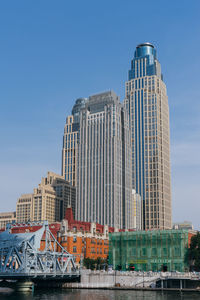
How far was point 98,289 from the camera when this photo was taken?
427 ft

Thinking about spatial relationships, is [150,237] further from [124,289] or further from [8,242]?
[8,242]

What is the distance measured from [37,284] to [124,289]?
108 ft

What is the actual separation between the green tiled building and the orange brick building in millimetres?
16053

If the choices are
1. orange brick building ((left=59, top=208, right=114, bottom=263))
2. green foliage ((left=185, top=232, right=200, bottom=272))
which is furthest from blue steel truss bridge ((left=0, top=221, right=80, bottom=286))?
green foliage ((left=185, top=232, right=200, bottom=272))

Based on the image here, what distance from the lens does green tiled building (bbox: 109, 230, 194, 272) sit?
14612 centimetres

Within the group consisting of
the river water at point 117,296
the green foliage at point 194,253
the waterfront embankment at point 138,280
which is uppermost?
the green foliage at point 194,253

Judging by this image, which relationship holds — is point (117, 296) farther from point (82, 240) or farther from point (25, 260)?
point (82, 240)

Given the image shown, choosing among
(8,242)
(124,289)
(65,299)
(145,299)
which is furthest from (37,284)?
(145,299)

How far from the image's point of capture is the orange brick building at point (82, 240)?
6649 inches

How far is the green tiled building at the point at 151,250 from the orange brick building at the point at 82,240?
16.1 m

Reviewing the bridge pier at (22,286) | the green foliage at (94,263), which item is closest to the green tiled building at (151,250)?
the green foliage at (94,263)

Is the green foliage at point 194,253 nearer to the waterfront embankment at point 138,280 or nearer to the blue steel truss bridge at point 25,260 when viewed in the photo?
the waterfront embankment at point 138,280

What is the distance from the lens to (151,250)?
497 feet

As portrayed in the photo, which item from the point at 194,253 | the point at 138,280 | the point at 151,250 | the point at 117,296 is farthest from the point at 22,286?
the point at 194,253
